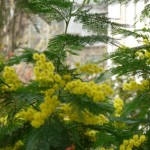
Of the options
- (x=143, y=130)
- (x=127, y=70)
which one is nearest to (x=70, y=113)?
(x=127, y=70)

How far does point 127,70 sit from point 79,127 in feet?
1.29

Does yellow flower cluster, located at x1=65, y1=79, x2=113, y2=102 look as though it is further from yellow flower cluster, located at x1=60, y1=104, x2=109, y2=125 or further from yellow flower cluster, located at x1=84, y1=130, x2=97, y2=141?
yellow flower cluster, located at x1=84, y1=130, x2=97, y2=141

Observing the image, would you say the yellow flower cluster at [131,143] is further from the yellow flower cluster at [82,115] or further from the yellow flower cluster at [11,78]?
the yellow flower cluster at [11,78]

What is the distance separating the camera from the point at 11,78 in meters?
1.54

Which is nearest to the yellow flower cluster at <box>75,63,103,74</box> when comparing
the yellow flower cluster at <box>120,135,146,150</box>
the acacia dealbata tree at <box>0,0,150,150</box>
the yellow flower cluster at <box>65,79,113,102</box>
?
the acacia dealbata tree at <box>0,0,150,150</box>

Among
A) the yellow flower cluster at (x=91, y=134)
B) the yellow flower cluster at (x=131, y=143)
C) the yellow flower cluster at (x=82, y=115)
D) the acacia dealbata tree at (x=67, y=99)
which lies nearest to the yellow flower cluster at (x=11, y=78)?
the acacia dealbata tree at (x=67, y=99)

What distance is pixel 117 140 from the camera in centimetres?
169

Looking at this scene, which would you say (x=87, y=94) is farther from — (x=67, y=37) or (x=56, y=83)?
(x=67, y=37)

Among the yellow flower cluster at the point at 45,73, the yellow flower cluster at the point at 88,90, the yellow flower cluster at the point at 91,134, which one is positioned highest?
the yellow flower cluster at the point at 45,73

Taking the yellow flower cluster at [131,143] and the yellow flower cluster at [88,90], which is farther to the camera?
the yellow flower cluster at [131,143]

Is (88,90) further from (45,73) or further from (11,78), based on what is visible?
(11,78)

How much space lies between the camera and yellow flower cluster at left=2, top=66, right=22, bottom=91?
4.97ft

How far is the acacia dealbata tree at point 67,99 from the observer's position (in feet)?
4.66

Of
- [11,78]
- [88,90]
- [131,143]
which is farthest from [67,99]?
[131,143]
